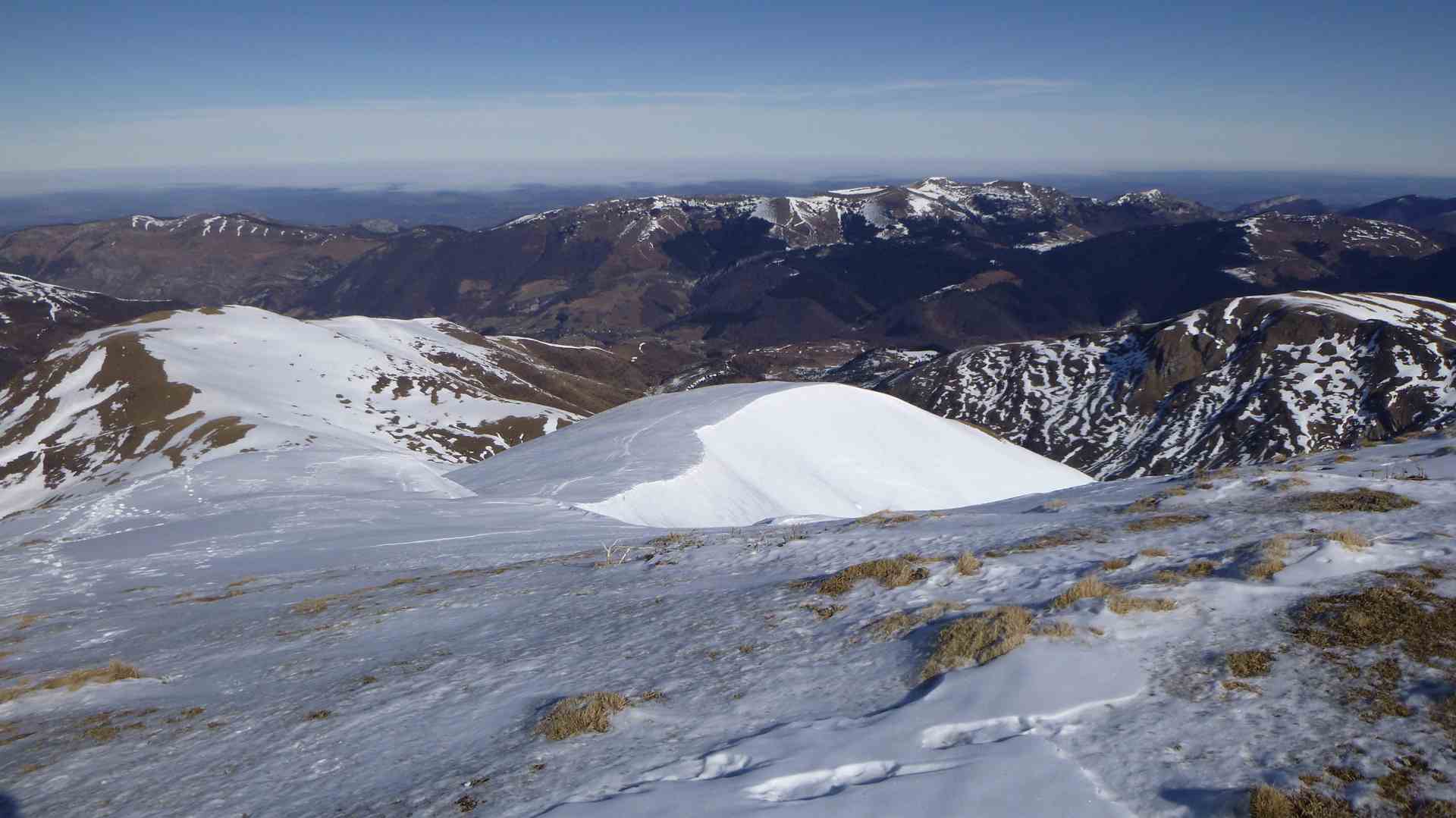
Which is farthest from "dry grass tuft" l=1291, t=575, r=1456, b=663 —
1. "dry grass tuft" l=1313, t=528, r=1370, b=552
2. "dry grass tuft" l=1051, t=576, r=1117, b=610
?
"dry grass tuft" l=1051, t=576, r=1117, b=610

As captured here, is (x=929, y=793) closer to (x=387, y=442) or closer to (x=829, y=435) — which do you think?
(x=829, y=435)

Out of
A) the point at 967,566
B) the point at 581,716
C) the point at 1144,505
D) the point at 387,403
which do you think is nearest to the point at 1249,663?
the point at 967,566

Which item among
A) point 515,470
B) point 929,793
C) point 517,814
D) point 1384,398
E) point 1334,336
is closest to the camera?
point 929,793

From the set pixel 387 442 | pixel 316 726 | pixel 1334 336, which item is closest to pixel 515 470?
pixel 316 726

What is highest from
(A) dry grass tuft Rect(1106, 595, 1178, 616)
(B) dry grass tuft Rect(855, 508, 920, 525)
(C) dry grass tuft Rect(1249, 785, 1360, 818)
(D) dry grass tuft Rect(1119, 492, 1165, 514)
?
(C) dry grass tuft Rect(1249, 785, 1360, 818)

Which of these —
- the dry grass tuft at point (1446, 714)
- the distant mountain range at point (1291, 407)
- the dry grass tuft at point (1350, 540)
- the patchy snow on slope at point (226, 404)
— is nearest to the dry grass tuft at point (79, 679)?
the dry grass tuft at point (1446, 714)

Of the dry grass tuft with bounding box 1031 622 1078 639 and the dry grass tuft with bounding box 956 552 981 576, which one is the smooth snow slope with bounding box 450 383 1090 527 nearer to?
the dry grass tuft with bounding box 956 552 981 576
